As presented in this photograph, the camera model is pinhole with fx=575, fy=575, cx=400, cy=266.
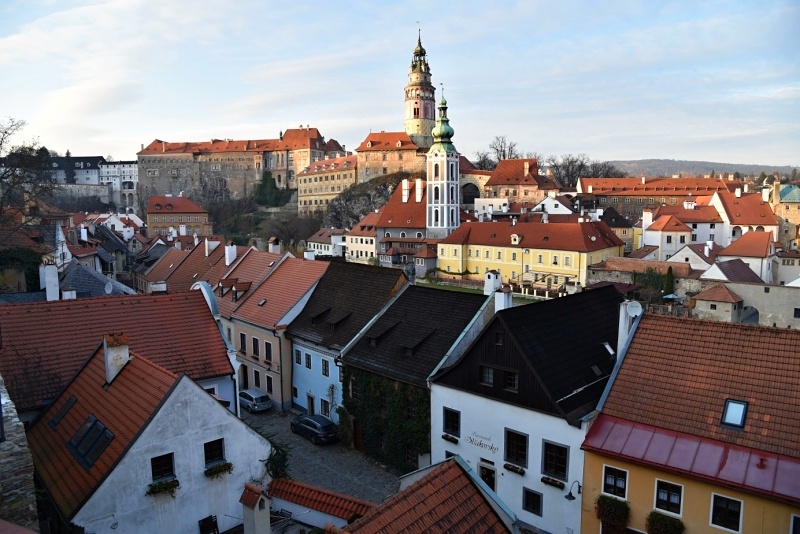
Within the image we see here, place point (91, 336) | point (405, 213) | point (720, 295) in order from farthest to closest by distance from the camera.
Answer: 1. point (405, 213)
2. point (720, 295)
3. point (91, 336)

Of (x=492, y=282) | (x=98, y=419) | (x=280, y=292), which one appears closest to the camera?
(x=98, y=419)

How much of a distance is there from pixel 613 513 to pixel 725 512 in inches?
88.4

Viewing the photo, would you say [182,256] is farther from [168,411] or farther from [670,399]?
[670,399]

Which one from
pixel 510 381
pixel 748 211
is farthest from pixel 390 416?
pixel 748 211

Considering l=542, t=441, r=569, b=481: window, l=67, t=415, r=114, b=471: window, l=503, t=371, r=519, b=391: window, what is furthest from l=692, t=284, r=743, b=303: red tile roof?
l=67, t=415, r=114, b=471: window

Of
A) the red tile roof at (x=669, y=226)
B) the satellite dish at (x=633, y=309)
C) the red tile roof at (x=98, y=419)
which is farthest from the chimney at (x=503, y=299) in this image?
the red tile roof at (x=669, y=226)

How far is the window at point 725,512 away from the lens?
11.4 m

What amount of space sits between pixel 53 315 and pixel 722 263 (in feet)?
153

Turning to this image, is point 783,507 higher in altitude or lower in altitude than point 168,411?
lower

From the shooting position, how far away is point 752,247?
5188cm

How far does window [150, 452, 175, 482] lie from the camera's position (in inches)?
414

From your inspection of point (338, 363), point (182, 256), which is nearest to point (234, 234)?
point (182, 256)

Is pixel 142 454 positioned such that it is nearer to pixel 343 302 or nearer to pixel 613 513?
pixel 613 513

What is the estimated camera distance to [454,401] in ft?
53.7
